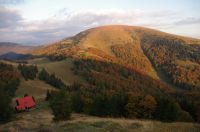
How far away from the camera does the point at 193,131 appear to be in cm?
3153

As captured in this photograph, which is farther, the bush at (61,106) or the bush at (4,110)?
the bush at (4,110)

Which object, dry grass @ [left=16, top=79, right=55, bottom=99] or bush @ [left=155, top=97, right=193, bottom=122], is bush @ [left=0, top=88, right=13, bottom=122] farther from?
dry grass @ [left=16, top=79, right=55, bottom=99]

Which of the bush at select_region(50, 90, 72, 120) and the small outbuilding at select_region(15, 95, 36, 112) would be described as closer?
the bush at select_region(50, 90, 72, 120)

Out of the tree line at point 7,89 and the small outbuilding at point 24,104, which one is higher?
the tree line at point 7,89

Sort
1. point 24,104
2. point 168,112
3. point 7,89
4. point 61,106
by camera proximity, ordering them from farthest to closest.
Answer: point 7,89 < point 24,104 < point 168,112 < point 61,106

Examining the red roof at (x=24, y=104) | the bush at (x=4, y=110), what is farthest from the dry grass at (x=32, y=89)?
the bush at (x=4, y=110)

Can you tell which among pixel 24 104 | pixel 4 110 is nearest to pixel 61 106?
pixel 4 110

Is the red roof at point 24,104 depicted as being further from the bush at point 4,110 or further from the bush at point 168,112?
the bush at point 168,112

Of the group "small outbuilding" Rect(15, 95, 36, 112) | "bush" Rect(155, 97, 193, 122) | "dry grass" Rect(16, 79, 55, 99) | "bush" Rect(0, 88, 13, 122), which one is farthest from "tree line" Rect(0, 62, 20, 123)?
"bush" Rect(155, 97, 193, 122)

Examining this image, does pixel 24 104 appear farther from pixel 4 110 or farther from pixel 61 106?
pixel 61 106

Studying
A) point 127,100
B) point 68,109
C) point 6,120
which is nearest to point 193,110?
point 127,100

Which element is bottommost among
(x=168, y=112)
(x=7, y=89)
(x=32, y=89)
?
(x=32, y=89)

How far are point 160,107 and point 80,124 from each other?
41786 mm

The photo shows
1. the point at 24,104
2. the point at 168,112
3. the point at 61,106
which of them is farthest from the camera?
the point at 24,104
